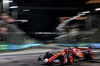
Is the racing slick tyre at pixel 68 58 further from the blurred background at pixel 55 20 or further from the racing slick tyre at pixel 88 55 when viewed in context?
the blurred background at pixel 55 20

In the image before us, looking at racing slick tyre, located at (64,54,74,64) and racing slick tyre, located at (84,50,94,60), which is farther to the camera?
racing slick tyre, located at (84,50,94,60)

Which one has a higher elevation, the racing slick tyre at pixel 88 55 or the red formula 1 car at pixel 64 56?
the red formula 1 car at pixel 64 56

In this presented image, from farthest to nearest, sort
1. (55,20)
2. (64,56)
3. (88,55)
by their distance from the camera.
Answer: (55,20) → (88,55) → (64,56)

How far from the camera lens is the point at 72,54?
808 cm

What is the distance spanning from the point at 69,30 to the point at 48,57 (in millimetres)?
14800

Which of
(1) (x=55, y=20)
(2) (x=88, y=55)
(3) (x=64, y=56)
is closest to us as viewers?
(3) (x=64, y=56)


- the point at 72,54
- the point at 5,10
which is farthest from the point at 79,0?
the point at 72,54

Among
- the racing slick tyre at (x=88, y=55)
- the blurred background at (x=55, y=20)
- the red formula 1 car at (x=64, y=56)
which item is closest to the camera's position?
the red formula 1 car at (x=64, y=56)

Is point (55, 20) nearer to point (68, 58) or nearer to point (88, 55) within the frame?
point (88, 55)

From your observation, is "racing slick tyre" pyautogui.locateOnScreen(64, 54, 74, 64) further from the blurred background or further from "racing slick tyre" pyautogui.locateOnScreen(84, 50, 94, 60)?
the blurred background

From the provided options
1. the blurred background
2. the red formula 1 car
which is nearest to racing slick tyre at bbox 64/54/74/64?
the red formula 1 car

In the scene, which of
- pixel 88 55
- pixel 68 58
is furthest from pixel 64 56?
pixel 88 55

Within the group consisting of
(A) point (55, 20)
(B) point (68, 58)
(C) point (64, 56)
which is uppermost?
Answer: (A) point (55, 20)

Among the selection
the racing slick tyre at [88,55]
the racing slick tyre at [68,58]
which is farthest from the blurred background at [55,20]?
Result: the racing slick tyre at [68,58]
